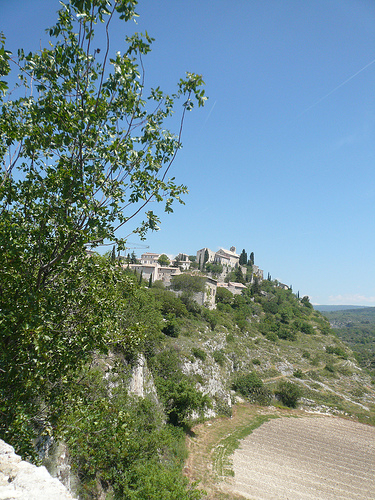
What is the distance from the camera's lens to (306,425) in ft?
118

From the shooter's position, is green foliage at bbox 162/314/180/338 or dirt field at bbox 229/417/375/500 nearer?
dirt field at bbox 229/417/375/500

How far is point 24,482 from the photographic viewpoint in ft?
13.8

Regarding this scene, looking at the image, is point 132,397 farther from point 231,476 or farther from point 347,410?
point 347,410

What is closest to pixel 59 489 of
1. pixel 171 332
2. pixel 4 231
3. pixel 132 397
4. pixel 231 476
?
pixel 4 231

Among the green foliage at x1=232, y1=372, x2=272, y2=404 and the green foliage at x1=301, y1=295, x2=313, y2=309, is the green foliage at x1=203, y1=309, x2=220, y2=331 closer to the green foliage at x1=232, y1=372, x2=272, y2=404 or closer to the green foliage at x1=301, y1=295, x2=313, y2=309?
the green foliage at x1=232, y1=372, x2=272, y2=404

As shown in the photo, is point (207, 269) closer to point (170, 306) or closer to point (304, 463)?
point (170, 306)

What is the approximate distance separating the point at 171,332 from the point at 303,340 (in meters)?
54.2

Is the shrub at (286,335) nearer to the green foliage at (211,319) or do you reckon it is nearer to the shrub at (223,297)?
the shrub at (223,297)

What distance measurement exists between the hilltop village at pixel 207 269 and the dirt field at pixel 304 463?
38666 mm

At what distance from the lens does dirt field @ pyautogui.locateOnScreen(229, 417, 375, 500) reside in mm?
20266

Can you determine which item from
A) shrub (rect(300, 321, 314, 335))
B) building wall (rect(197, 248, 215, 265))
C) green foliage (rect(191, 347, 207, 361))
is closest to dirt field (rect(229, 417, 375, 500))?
green foliage (rect(191, 347, 207, 361))

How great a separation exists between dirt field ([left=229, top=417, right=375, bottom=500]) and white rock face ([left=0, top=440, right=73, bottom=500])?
20.2 m

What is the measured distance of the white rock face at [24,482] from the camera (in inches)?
155

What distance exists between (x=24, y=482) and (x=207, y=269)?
118319mm
